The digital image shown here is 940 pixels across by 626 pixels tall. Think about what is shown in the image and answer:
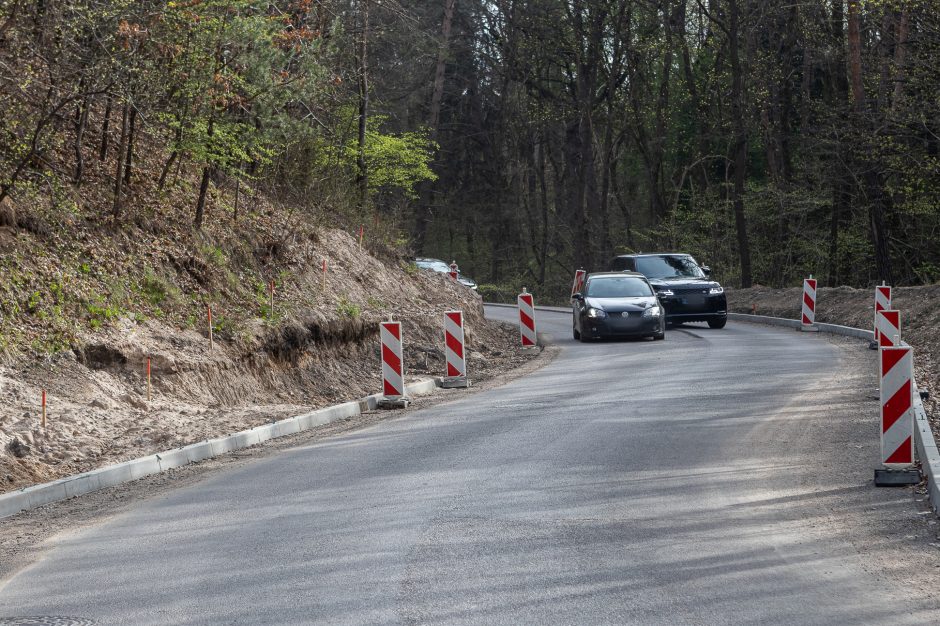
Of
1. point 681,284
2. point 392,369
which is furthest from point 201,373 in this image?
point 681,284

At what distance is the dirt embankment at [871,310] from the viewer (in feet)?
53.0

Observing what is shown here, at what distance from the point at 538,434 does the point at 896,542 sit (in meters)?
5.07

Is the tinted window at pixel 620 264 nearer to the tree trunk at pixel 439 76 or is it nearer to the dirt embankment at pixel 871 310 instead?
the dirt embankment at pixel 871 310

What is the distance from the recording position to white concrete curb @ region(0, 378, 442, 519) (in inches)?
352

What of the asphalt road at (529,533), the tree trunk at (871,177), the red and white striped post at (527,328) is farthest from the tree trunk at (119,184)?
the tree trunk at (871,177)

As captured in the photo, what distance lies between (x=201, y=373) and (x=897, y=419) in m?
9.08

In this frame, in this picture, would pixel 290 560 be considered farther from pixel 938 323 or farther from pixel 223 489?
pixel 938 323

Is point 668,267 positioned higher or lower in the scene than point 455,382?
higher

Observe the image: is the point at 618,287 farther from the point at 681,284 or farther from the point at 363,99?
the point at 363,99

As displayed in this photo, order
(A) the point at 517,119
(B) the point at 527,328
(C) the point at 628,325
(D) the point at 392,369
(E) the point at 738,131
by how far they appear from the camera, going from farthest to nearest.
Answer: (A) the point at 517,119 → (E) the point at 738,131 → (B) the point at 527,328 → (C) the point at 628,325 → (D) the point at 392,369

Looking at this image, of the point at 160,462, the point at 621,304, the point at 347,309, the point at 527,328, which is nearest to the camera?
the point at 160,462

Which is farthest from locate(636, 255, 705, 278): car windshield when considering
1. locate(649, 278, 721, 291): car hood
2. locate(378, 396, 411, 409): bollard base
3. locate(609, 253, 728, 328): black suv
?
locate(378, 396, 411, 409): bollard base

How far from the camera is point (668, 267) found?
1102 inches

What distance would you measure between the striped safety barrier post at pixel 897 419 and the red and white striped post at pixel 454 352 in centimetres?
935
